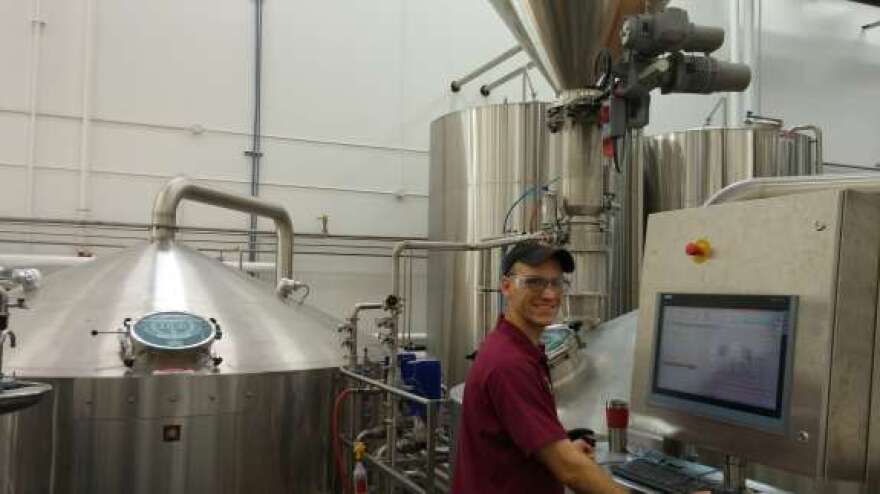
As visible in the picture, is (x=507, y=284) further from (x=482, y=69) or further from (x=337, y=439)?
(x=482, y=69)

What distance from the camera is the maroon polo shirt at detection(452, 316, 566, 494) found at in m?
1.41

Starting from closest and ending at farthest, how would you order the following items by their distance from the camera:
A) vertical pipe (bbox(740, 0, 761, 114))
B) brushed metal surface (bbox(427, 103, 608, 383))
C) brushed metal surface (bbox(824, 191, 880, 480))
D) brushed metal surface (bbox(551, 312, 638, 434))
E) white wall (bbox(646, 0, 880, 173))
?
brushed metal surface (bbox(824, 191, 880, 480))
brushed metal surface (bbox(551, 312, 638, 434))
brushed metal surface (bbox(427, 103, 608, 383))
vertical pipe (bbox(740, 0, 761, 114))
white wall (bbox(646, 0, 880, 173))

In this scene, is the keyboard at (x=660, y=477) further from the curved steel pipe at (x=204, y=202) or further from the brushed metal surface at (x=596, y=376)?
the curved steel pipe at (x=204, y=202)

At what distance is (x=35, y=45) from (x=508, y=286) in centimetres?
426

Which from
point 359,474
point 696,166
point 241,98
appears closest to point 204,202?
point 359,474

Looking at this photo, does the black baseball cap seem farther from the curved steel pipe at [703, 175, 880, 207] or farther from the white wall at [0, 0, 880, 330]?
the white wall at [0, 0, 880, 330]

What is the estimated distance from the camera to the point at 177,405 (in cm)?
250

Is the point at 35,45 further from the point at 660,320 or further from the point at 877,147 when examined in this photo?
the point at 877,147

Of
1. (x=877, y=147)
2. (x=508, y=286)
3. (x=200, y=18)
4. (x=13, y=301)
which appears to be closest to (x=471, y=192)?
(x=200, y=18)

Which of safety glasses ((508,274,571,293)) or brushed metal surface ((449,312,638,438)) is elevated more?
safety glasses ((508,274,571,293))

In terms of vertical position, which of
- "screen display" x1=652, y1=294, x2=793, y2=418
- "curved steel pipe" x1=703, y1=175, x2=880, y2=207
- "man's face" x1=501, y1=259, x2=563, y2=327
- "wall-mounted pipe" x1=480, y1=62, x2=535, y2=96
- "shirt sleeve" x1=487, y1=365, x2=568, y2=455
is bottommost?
"shirt sleeve" x1=487, y1=365, x2=568, y2=455

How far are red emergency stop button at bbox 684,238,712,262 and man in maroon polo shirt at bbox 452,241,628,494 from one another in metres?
0.31

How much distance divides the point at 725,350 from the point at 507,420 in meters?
0.51

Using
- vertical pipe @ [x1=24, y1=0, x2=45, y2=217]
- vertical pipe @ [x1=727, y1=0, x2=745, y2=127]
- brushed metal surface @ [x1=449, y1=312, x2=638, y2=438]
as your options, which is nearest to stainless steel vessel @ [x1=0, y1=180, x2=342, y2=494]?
brushed metal surface @ [x1=449, y1=312, x2=638, y2=438]
